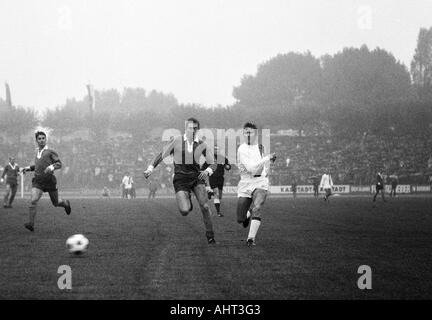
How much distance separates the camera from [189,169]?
14484mm

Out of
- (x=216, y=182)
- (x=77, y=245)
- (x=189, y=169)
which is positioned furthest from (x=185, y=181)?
(x=216, y=182)

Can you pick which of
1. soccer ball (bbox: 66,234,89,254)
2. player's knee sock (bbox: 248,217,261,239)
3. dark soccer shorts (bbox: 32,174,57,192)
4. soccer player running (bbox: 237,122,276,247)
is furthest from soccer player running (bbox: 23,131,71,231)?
Answer: player's knee sock (bbox: 248,217,261,239)

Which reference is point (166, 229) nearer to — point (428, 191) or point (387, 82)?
point (428, 191)

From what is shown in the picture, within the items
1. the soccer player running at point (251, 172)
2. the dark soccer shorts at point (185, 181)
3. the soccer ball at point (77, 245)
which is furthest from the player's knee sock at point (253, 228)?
the soccer ball at point (77, 245)

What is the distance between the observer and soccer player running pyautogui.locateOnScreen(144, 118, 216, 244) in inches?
562

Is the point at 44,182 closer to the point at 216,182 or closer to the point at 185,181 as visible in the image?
the point at 185,181

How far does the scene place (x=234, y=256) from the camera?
12.1m

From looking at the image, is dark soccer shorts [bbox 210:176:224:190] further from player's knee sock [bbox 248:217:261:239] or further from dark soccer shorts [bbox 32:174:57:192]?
player's knee sock [bbox 248:217:261:239]

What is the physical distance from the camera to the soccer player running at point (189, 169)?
1427cm

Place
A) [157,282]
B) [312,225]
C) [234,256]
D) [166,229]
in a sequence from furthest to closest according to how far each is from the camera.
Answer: [312,225]
[166,229]
[234,256]
[157,282]
